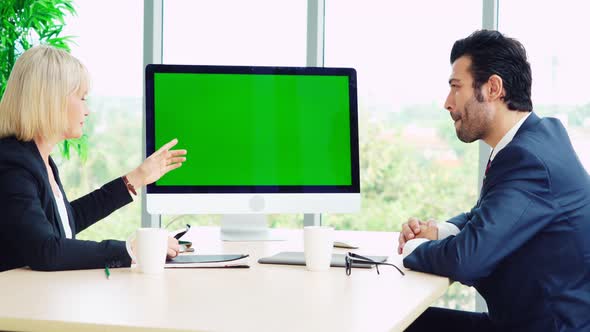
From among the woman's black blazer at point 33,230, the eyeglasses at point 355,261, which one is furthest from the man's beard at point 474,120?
the woman's black blazer at point 33,230

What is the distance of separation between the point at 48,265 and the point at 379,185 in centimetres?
233

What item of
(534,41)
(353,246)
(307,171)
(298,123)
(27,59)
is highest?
(534,41)

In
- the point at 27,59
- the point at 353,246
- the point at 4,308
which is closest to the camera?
the point at 4,308

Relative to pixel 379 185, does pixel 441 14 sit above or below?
above

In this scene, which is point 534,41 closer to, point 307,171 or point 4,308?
point 307,171

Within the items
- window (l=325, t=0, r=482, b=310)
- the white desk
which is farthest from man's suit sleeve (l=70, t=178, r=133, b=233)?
window (l=325, t=0, r=482, b=310)

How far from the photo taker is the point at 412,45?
12.9ft

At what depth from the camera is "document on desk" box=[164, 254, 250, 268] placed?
2.07 meters

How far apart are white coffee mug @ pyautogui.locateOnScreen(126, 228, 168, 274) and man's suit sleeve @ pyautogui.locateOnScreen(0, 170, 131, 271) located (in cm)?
8

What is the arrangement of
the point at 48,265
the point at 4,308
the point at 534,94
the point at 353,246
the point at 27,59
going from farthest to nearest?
the point at 534,94 < the point at 353,246 < the point at 27,59 < the point at 48,265 < the point at 4,308

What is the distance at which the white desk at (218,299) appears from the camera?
140cm

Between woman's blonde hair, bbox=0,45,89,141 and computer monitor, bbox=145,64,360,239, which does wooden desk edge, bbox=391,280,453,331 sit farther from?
woman's blonde hair, bbox=0,45,89,141

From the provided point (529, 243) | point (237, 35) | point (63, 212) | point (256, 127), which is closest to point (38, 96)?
point (63, 212)

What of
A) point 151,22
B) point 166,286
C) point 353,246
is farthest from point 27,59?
point 151,22
